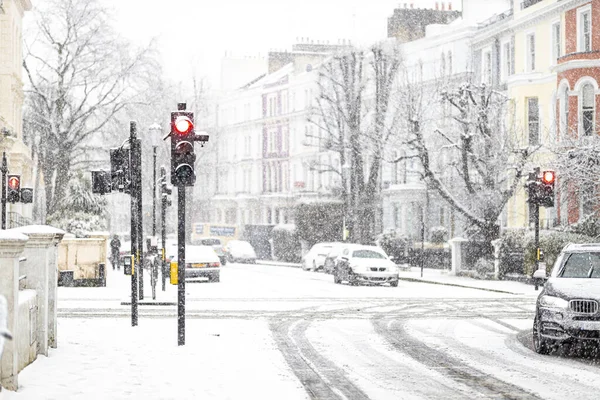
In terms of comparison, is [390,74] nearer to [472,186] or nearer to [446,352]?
[472,186]

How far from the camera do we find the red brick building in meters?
44.2

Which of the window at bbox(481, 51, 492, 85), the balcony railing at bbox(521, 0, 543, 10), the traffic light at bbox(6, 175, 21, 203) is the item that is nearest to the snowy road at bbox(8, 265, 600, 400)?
the traffic light at bbox(6, 175, 21, 203)

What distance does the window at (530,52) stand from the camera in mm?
53656

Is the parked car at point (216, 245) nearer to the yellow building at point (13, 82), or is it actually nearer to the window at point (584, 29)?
the yellow building at point (13, 82)

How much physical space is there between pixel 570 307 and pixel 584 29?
32.5 m

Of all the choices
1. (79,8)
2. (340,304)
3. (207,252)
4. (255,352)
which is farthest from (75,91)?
(255,352)

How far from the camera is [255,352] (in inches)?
674

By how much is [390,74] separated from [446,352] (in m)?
43.1

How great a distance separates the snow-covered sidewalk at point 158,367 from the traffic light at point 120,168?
8.55 feet

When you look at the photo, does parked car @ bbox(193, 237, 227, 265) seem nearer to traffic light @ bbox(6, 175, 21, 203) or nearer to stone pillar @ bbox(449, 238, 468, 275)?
stone pillar @ bbox(449, 238, 468, 275)

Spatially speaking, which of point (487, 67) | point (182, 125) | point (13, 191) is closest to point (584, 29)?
point (487, 67)

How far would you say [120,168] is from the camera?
2138 cm

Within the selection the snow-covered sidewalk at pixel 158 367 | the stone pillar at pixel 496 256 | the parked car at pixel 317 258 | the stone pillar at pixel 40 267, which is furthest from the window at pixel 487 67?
the stone pillar at pixel 40 267

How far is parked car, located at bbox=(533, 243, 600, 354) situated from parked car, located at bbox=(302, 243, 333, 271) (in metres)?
39.0
